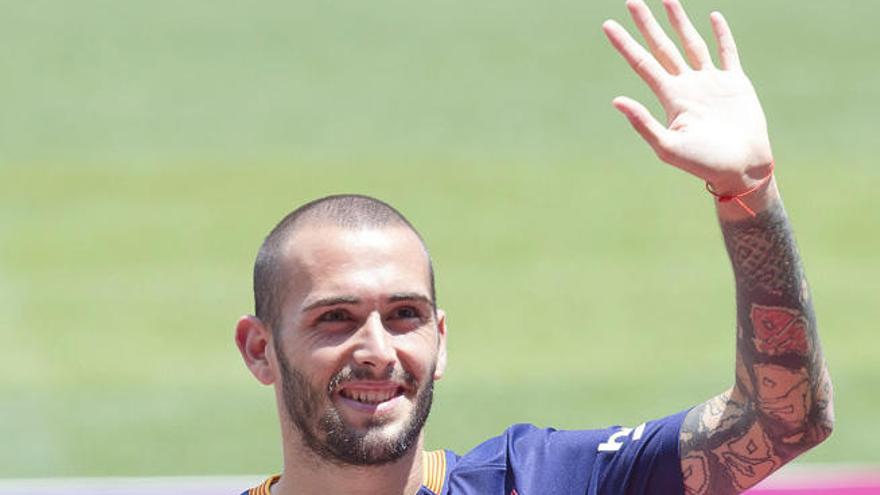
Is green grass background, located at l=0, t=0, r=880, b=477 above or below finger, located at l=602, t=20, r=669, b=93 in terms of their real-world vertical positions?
above

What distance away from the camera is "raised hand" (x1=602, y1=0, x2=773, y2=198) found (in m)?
3.61

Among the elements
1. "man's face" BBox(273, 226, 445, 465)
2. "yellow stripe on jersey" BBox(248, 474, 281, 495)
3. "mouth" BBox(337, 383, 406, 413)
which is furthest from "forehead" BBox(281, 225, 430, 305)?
"yellow stripe on jersey" BBox(248, 474, 281, 495)

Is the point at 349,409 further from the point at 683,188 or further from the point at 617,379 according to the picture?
the point at 683,188

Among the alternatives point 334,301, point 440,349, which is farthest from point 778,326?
point 334,301

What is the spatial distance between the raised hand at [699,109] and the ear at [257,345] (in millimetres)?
1088

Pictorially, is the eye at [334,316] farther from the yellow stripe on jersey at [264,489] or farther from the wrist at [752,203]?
the wrist at [752,203]

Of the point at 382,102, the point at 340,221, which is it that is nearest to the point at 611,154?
the point at 382,102

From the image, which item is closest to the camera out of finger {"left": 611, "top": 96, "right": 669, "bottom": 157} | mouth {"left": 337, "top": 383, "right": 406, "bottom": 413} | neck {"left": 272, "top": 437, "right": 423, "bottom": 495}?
finger {"left": 611, "top": 96, "right": 669, "bottom": 157}

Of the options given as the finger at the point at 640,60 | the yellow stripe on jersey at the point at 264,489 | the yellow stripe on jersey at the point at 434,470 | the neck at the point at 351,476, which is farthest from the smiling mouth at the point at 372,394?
the finger at the point at 640,60

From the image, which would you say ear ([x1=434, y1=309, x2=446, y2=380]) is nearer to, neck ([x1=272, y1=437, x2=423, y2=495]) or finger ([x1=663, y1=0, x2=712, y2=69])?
neck ([x1=272, y1=437, x2=423, y2=495])

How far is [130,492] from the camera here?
7.12 metres

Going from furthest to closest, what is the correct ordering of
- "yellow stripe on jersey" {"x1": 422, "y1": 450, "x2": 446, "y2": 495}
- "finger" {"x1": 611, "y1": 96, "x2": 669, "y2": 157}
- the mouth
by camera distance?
"yellow stripe on jersey" {"x1": 422, "y1": 450, "x2": 446, "y2": 495}, the mouth, "finger" {"x1": 611, "y1": 96, "x2": 669, "y2": 157}

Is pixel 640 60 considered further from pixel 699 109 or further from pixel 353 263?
pixel 353 263

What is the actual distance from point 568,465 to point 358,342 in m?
0.59
